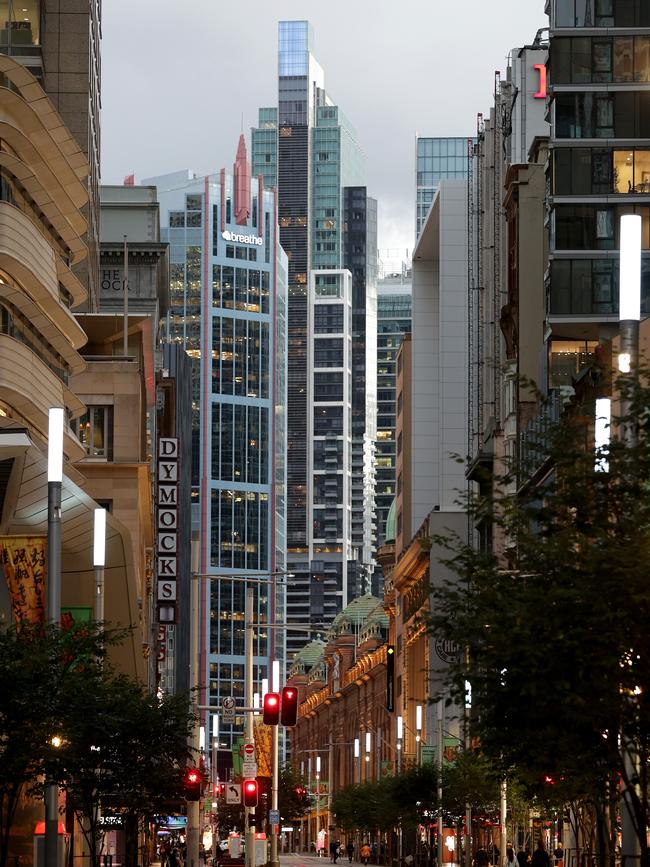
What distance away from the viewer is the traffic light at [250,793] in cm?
5281

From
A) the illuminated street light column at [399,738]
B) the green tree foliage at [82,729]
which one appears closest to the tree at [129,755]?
the green tree foliage at [82,729]

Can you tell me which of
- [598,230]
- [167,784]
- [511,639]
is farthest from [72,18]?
[511,639]

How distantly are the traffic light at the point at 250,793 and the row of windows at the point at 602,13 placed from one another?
51.1 metres

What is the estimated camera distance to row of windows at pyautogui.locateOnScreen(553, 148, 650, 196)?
9162 cm

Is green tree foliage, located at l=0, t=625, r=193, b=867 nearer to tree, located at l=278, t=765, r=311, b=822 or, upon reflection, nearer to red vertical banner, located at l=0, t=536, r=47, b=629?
red vertical banner, located at l=0, t=536, r=47, b=629

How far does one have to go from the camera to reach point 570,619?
69.5 feet

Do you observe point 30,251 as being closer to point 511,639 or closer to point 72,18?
point 511,639

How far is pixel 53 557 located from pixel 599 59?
67.1 meters

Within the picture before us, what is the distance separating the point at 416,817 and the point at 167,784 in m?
53.2

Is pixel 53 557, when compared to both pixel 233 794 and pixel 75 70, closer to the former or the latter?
pixel 233 794

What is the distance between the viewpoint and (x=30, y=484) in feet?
183

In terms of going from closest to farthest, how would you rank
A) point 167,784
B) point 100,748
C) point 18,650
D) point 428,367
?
point 18,650, point 100,748, point 167,784, point 428,367

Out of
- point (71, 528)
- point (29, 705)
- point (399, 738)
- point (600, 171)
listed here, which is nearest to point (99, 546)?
point (71, 528)

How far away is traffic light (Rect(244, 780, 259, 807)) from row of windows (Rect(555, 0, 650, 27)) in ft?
168
